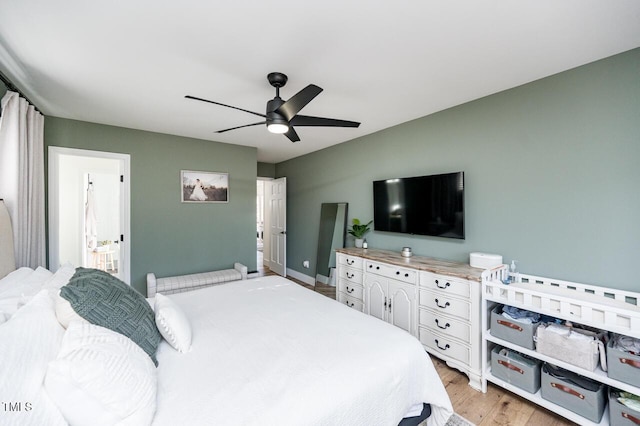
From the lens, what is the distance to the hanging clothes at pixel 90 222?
4945mm

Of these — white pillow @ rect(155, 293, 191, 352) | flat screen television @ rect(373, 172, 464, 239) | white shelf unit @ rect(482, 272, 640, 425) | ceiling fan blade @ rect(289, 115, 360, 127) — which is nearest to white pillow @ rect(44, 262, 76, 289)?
white pillow @ rect(155, 293, 191, 352)

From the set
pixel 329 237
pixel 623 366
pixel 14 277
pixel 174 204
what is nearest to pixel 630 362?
pixel 623 366

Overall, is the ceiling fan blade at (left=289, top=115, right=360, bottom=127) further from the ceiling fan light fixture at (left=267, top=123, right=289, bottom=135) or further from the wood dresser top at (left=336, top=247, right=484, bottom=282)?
the wood dresser top at (left=336, top=247, right=484, bottom=282)

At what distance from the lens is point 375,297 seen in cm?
308

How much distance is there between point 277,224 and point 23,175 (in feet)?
12.6

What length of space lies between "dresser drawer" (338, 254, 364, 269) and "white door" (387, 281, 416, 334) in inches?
20.6

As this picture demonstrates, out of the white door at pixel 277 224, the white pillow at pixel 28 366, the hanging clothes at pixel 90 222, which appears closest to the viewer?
the white pillow at pixel 28 366

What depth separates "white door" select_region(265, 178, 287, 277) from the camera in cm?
550

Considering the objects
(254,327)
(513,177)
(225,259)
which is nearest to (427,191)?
(513,177)

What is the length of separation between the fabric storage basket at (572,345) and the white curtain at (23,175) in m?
4.19

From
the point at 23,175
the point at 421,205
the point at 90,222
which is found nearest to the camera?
the point at 23,175

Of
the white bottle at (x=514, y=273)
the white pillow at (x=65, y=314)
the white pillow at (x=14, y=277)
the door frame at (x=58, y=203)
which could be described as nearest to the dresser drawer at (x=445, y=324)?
the white bottle at (x=514, y=273)

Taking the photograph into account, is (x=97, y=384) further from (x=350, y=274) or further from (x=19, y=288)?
(x=350, y=274)

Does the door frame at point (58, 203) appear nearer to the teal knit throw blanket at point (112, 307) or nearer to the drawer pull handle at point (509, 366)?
the teal knit throw blanket at point (112, 307)
